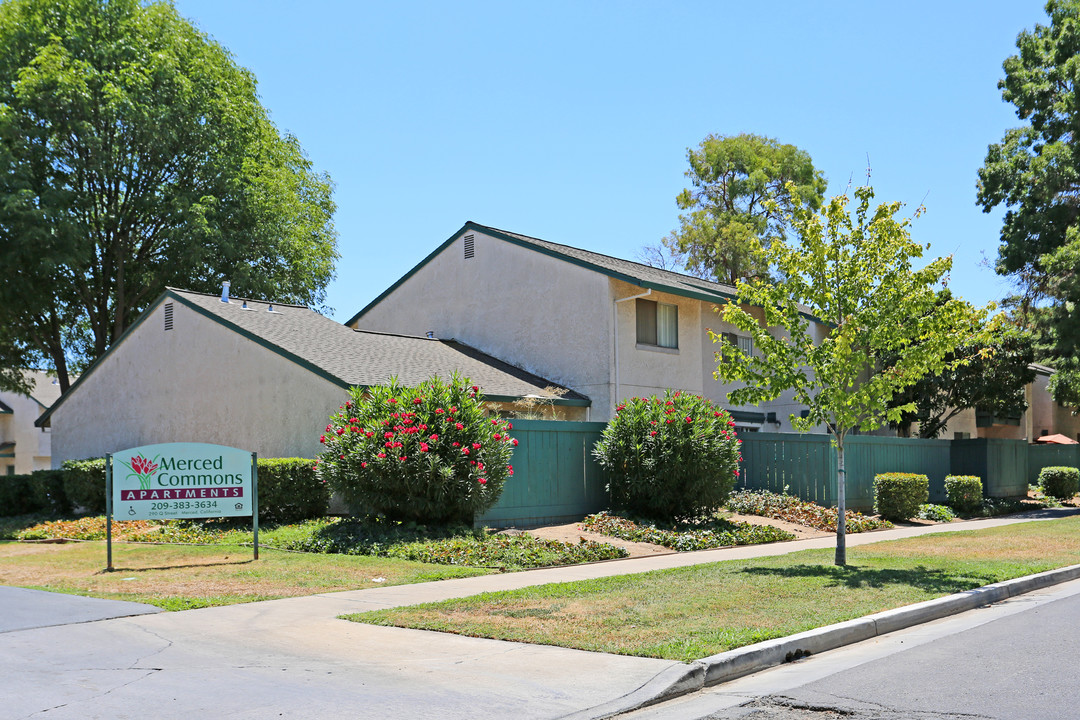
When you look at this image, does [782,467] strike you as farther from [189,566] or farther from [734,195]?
[734,195]

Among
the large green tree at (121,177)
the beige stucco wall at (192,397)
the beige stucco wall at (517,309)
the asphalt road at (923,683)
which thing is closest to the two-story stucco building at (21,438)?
the large green tree at (121,177)

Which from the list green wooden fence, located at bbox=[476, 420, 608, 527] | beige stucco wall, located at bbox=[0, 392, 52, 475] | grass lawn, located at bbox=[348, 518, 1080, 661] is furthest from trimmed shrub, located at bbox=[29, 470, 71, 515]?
beige stucco wall, located at bbox=[0, 392, 52, 475]

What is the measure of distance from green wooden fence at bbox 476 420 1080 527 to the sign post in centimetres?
456

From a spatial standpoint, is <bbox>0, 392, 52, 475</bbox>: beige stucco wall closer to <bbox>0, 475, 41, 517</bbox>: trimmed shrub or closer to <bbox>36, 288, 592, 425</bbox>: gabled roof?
<bbox>36, 288, 592, 425</bbox>: gabled roof

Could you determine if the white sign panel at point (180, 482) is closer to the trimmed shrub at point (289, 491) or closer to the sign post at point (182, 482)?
the sign post at point (182, 482)

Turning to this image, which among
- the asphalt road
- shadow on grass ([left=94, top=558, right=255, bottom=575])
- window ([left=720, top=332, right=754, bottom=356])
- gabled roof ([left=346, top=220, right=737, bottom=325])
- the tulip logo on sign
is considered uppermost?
gabled roof ([left=346, top=220, right=737, bottom=325])

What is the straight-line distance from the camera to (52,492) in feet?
77.4

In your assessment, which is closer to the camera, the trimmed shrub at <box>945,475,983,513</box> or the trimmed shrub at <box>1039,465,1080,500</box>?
the trimmed shrub at <box>945,475,983,513</box>

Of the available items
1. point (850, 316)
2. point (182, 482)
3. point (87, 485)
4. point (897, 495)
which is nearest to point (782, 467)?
point (897, 495)

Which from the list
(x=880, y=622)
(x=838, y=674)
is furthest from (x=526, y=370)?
(x=838, y=674)

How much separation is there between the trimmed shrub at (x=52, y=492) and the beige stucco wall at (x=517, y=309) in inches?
415

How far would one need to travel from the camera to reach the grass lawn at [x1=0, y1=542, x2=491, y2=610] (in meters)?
11.3

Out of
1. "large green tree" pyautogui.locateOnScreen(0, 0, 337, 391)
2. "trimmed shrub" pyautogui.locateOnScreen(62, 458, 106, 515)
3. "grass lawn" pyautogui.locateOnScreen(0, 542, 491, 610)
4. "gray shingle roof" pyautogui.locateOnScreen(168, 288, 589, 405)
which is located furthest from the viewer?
"large green tree" pyautogui.locateOnScreen(0, 0, 337, 391)

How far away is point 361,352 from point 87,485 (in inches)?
271
